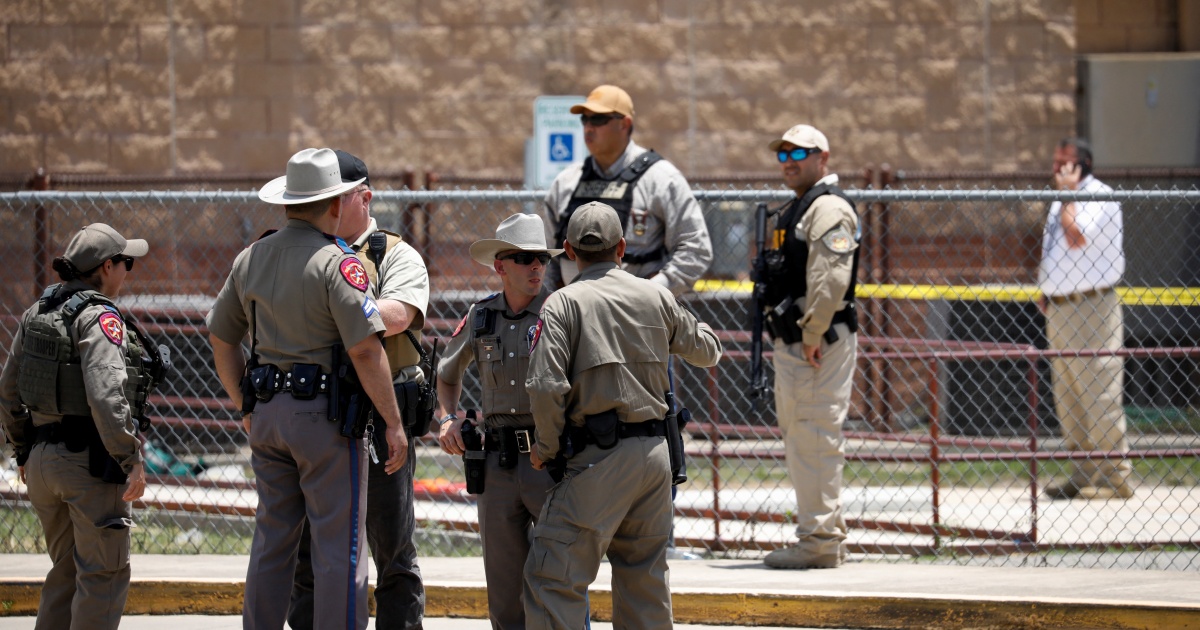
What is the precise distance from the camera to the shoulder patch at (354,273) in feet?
15.4

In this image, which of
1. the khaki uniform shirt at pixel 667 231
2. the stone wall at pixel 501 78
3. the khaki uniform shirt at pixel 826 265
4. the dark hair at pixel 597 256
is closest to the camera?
the dark hair at pixel 597 256

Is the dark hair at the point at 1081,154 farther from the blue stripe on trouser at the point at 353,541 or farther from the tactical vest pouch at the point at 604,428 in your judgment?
the blue stripe on trouser at the point at 353,541

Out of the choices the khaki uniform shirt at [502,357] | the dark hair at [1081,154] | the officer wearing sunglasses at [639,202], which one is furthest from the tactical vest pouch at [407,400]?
the dark hair at [1081,154]

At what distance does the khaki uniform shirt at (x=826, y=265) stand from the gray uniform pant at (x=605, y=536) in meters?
1.72

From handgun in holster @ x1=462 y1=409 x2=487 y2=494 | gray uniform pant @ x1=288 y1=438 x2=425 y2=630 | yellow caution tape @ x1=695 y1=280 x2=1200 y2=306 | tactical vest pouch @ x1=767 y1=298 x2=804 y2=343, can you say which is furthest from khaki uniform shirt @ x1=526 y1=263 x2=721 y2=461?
yellow caution tape @ x1=695 y1=280 x2=1200 y2=306

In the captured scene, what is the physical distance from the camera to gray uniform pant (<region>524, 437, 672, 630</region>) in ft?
15.1

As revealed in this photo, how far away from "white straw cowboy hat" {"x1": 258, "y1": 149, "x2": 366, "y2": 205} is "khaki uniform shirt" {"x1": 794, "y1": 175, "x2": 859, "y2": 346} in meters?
2.40

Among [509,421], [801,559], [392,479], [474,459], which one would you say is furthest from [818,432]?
[392,479]

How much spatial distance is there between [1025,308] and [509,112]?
496 centimetres

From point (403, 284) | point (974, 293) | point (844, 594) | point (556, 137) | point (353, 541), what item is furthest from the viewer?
point (974, 293)

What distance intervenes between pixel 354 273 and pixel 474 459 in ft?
2.77

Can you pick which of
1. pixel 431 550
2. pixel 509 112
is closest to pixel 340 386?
pixel 431 550

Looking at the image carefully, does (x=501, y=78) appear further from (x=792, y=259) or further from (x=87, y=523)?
(x=87, y=523)

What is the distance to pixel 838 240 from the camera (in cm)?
623
